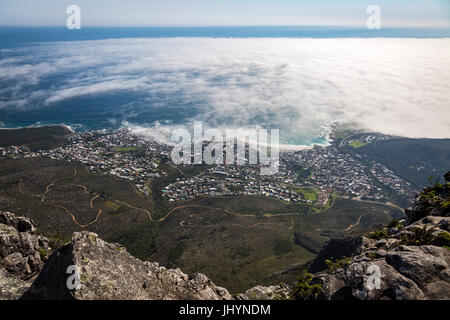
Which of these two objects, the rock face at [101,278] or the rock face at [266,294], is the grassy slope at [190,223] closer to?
the rock face at [266,294]

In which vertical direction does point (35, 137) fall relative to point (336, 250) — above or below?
above

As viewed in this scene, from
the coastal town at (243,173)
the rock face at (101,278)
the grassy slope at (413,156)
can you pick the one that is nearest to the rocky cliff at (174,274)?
the rock face at (101,278)

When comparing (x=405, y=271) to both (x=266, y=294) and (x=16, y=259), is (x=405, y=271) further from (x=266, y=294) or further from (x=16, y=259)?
(x=16, y=259)

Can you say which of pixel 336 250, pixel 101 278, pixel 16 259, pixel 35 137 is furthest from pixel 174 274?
pixel 35 137

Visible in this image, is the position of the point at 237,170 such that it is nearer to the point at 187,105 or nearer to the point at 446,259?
the point at 446,259

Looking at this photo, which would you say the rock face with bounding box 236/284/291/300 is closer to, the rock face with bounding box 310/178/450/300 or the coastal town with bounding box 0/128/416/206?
the rock face with bounding box 310/178/450/300

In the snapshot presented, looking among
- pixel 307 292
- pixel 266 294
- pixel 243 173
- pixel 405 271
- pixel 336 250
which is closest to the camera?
pixel 405 271
